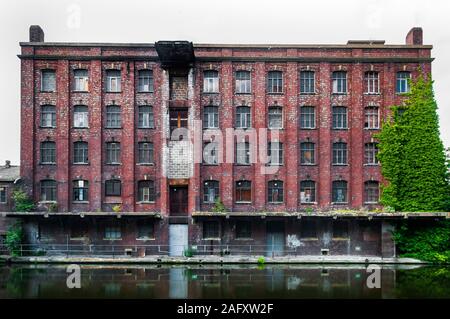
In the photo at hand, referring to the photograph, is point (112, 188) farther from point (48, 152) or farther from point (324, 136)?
point (324, 136)

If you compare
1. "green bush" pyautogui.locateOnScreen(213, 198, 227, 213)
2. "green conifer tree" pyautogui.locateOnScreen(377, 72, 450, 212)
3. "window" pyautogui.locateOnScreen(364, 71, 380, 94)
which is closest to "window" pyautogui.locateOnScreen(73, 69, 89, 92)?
"green bush" pyautogui.locateOnScreen(213, 198, 227, 213)

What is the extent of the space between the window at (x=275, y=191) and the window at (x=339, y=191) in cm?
356

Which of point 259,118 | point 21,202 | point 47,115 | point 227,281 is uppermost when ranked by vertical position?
point 47,115

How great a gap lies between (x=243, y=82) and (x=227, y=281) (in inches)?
546

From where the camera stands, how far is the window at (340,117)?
26.8 metres

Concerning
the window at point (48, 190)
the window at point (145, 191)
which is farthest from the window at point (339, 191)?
the window at point (48, 190)

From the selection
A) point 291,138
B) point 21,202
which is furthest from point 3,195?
point 291,138

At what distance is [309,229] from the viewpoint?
25750 millimetres

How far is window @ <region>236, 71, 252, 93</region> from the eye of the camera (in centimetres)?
2684

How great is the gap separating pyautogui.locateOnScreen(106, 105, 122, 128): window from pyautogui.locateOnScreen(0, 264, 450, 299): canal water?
30.8 feet

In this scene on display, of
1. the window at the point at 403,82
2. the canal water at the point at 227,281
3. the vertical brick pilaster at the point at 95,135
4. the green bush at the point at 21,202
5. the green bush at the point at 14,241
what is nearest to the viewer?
the canal water at the point at 227,281

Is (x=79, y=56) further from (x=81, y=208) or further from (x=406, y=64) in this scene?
(x=406, y=64)

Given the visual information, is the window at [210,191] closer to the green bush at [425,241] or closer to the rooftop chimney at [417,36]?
the green bush at [425,241]

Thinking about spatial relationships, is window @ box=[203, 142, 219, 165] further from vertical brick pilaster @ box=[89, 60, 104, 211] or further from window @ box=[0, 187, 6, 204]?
window @ box=[0, 187, 6, 204]
